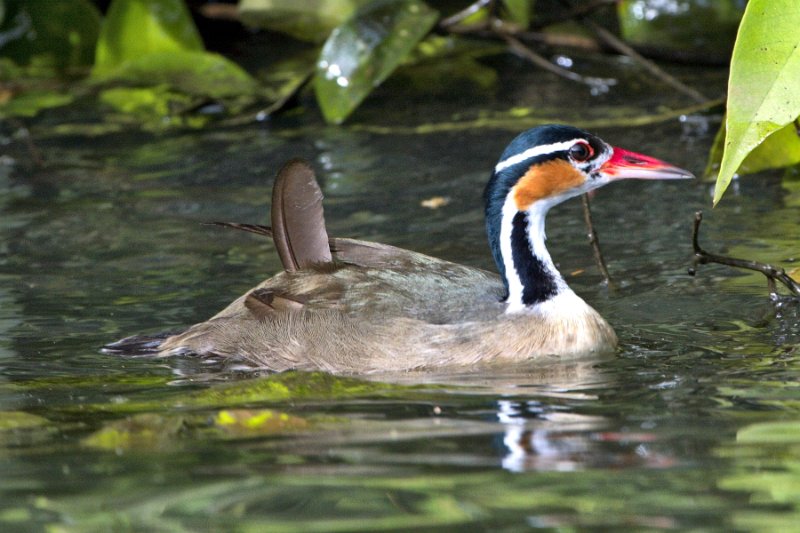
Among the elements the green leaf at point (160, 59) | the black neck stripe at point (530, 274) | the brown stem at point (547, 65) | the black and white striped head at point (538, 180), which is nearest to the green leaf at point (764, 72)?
the black and white striped head at point (538, 180)

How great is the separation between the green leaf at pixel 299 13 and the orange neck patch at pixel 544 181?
543cm

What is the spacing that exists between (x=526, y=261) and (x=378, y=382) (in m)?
1.02

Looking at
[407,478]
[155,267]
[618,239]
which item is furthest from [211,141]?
[407,478]

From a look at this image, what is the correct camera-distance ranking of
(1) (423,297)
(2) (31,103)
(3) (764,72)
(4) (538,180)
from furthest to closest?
(2) (31,103) → (4) (538,180) → (1) (423,297) → (3) (764,72)

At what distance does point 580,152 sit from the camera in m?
6.00

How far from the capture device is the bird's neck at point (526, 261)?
588cm

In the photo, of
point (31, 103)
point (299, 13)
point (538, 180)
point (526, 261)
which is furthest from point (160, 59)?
point (526, 261)

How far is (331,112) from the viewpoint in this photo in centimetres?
987

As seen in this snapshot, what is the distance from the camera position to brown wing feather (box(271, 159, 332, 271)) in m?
5.84

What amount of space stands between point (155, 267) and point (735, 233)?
3.21 metres

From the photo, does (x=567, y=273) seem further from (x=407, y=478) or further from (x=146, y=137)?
(x=146, y=137)

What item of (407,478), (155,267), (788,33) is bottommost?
(155,267)

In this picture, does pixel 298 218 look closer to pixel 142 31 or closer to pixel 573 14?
pixel 573 14

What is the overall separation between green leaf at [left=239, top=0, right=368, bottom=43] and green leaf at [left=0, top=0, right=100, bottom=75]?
156cm
